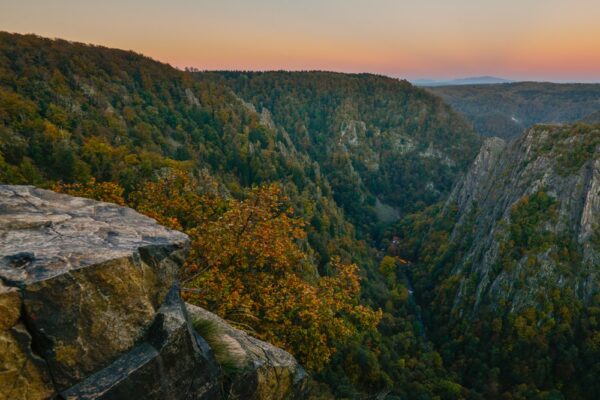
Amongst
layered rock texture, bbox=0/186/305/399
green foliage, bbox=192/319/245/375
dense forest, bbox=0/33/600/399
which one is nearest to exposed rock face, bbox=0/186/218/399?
layered rock texture, bbox=0/186/305/399

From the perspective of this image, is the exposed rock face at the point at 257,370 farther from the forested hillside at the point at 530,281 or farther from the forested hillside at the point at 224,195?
the forested hillside at the point at 530,281

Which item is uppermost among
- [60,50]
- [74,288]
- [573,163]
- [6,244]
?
[60,50]

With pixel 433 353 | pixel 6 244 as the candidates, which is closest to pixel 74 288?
pixel 6 244

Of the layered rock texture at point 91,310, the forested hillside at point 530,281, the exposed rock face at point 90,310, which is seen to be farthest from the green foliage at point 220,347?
the forested hillside at point 530,281

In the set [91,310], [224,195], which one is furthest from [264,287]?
[224,195]

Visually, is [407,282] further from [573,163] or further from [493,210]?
[573,163]

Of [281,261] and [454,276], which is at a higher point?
[281,261]

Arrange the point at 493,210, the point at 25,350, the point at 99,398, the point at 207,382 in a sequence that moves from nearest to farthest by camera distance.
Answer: the point at 25,350
the point at 99,398
the point at 207,382
the point at 493,210
